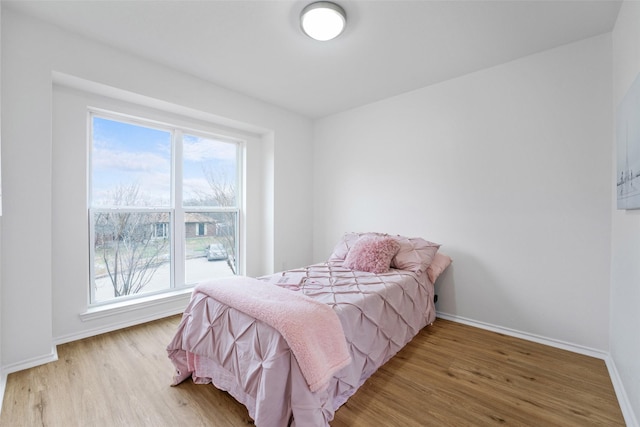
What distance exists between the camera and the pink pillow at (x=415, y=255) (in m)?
2.64

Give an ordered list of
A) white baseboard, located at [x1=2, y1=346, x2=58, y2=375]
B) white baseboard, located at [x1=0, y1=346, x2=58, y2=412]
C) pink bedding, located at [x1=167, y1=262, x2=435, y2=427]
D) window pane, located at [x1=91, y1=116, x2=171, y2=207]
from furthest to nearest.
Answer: window pane, located at [x1=91, y1=116, x2=171, y2=207] → white baseboard, located at [x1=2, y1=346, x2=58, y2=375] → white baseboard, located at [x1=0, y1=346, x2=58, y2=412] → pink bedding, located at [x1=167, y1=262, x2=435, y2=427]

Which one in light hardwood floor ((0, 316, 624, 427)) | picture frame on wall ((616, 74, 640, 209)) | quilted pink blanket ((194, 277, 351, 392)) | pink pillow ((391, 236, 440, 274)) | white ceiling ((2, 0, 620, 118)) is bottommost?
light hardwood floor ((0, 316, 624, 427))

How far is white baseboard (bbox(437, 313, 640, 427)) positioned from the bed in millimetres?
395

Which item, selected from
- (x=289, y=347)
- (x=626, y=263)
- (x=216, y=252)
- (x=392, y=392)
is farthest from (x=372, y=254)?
(x=216, y=252)

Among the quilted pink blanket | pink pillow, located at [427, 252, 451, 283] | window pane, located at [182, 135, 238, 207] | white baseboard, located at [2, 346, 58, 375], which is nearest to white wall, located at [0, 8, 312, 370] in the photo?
white baseboard, located at [2, 346, 58, 375]

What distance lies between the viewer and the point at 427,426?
1.50 metres

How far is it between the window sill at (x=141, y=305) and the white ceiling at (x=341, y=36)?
7.56 feet

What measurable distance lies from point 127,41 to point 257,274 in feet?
9.29

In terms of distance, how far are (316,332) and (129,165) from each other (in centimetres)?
264

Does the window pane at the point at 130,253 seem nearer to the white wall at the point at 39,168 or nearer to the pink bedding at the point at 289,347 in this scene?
the white wall at the point at 39,168

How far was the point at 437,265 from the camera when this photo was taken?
2.77 meters

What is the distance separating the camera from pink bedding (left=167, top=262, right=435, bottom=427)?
1.35 meters

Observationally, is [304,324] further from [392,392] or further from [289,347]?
[392,392]

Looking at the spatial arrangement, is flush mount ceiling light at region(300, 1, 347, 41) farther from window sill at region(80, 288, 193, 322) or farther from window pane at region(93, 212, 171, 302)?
window sill at region(80, 288, 193, 322)
